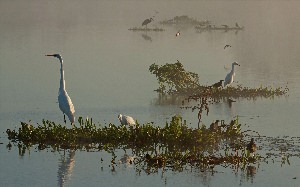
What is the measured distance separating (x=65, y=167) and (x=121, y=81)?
61.5ft

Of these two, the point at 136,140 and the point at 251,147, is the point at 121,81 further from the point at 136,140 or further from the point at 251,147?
the point at 251,147

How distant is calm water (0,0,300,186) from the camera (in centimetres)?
1981

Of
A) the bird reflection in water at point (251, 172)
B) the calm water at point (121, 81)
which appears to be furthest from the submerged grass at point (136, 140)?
the bird reflection in water at point (251, 172)

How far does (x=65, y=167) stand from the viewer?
20562mm

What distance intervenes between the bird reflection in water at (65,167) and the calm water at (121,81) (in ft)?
0.08

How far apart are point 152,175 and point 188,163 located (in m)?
1.40

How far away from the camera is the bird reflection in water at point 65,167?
63.4 feet

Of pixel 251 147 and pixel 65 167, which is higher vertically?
pixel 251 147

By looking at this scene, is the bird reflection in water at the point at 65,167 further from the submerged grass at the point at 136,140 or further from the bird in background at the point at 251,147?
the bird in background at the point at 251,147

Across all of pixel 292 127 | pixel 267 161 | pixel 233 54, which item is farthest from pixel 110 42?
pixel 267 161

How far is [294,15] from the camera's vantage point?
113188 millimetres

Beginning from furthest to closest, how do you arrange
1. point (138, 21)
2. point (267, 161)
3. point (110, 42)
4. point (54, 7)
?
point (54, 7) < point (138, 21) < point (110, 42) < point (267, 161)

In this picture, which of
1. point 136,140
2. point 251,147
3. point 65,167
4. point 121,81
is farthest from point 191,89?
point 65,167

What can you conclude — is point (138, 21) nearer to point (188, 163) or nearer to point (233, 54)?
point (233, 54)
